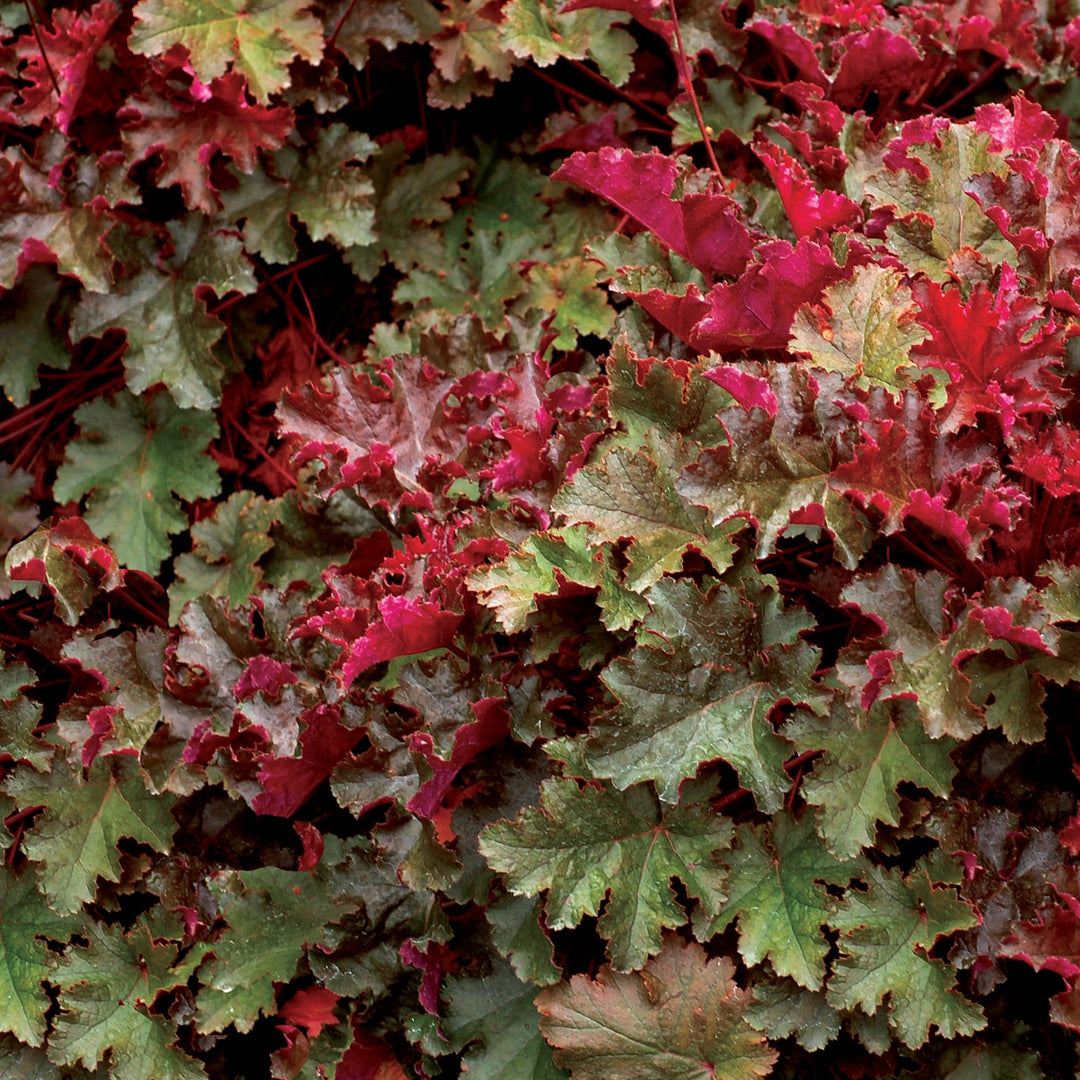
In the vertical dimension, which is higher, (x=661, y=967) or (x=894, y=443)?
(x=894, y=443)

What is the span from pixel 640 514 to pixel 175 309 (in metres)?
1.44

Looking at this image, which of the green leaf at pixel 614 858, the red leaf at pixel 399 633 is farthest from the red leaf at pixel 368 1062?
the red leaf at pixel 399 633

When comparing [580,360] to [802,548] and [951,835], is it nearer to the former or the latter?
[802,548]

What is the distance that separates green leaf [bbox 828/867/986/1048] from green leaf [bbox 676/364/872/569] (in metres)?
0.51

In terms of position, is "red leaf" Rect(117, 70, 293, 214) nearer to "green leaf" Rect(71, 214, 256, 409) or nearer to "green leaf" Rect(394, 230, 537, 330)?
"green leaf" Rect(71, 214, 256, 409)

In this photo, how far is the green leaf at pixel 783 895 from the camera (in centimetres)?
167

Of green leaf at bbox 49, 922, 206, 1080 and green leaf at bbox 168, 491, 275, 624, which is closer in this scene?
green leaf at bbox 49, 922, 206, 1080

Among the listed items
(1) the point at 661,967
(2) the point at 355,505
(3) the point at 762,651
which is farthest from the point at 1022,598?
(2) the point at 355,505

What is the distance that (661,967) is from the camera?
Result: 1734 millimetres

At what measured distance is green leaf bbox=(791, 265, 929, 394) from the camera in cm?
175

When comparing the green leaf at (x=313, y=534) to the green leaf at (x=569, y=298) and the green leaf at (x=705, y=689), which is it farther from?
the green leaf at (x=705, y=689)

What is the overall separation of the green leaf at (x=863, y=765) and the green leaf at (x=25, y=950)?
1.39 metres

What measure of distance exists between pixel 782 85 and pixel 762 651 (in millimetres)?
1564

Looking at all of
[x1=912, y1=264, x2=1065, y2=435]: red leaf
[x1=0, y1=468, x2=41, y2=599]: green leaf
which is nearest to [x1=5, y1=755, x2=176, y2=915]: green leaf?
[x1=0, y1=468, x2=41, y2=599]: green leaf
